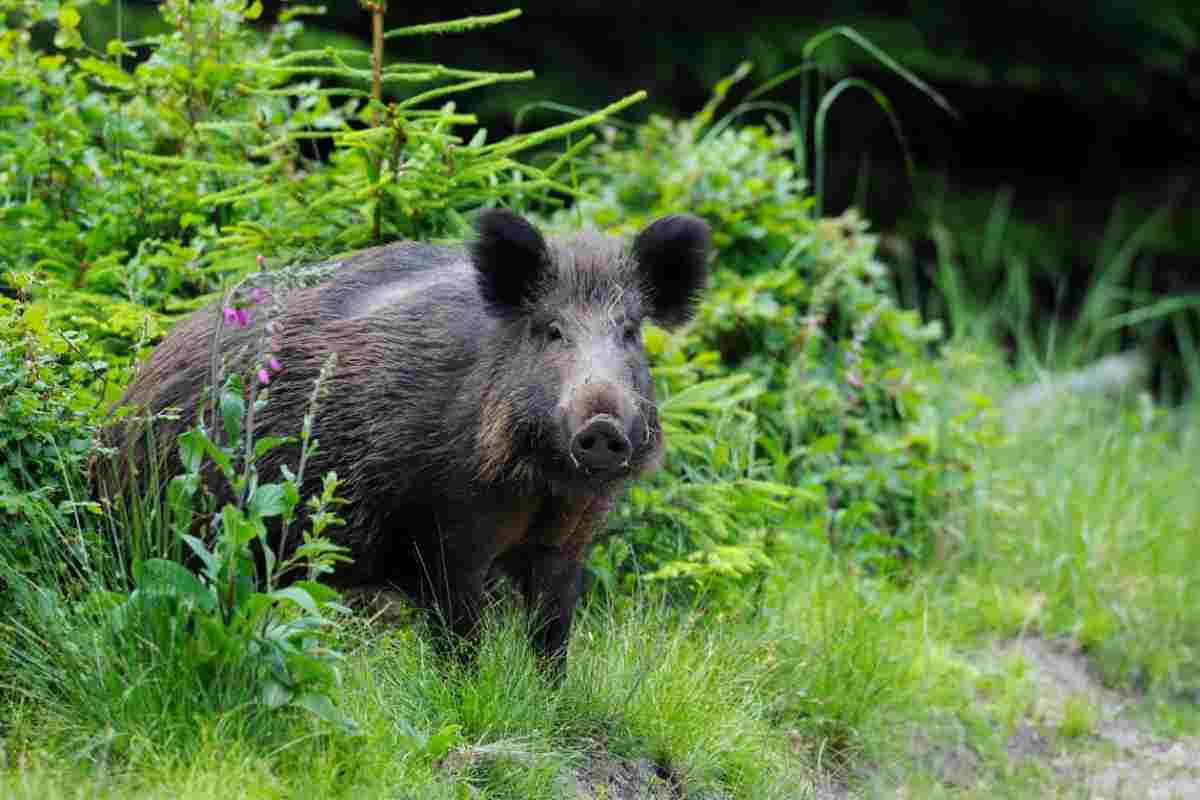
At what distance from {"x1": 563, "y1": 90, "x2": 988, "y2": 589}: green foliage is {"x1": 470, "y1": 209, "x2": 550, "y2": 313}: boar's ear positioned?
1.14 metres

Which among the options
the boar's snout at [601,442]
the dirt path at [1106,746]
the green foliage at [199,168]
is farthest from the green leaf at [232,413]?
the dirt path at [1106,746]

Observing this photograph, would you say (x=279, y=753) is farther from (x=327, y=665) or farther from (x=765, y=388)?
(x=765, y=388)

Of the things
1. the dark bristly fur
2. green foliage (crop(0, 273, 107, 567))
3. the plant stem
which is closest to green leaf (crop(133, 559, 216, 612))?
green foliage (crop(0, 273, 107, 567))

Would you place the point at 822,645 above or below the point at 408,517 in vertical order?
below

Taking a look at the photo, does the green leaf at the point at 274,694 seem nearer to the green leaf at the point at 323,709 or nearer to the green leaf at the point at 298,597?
the green leaf at the point at 323,709

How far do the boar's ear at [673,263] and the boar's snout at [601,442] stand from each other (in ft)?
2.50

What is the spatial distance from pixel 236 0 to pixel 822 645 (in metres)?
2.87

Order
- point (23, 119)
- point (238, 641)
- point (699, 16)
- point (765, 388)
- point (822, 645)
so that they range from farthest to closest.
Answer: point (699, 16), point (765, 388), point (23, 119), point (822, 645), point (238, 641)

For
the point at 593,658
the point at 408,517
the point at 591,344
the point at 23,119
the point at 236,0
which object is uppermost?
the point at 236,0

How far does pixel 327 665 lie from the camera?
352 cm

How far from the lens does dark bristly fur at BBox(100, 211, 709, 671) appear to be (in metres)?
4.29

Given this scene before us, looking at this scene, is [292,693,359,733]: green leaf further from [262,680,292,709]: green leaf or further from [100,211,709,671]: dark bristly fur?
[100,211,709,671]: dark bristly fur

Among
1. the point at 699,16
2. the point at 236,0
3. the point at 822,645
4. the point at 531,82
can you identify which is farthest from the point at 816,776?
the point at 699,16

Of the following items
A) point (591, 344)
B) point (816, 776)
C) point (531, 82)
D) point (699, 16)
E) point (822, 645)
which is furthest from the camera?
point (699, 16)
